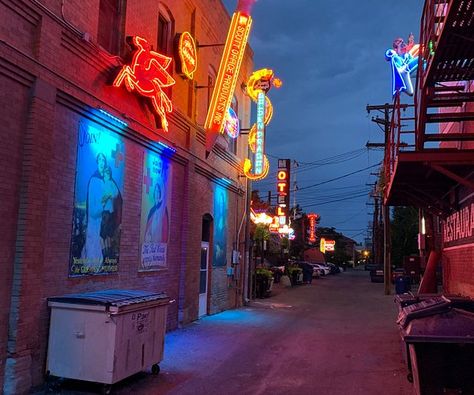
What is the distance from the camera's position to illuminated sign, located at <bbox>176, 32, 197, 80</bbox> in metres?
12.7

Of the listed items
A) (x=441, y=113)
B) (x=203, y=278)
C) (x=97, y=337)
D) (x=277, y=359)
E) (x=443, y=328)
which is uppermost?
(x=441, y=113)

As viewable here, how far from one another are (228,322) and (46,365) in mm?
7994

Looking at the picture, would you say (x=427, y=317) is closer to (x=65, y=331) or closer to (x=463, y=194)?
(x=65, y=331)

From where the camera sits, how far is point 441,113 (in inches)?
391

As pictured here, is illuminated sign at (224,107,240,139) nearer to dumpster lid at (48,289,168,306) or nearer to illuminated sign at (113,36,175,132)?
illuminated sign at (113,36,175,132)

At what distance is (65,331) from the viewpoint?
7.34 m

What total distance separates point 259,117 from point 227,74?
5.27 meters

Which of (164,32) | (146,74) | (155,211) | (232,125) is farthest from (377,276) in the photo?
(146,74)

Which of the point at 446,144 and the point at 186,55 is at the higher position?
the point at 186,55

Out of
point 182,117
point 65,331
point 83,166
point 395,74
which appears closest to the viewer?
point 65,331

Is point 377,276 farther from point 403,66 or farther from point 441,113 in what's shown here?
point 441,113

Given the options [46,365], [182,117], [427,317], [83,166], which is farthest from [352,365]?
[182,117]

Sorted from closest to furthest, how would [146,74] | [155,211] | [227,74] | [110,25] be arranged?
[110,25], [146,74], [155,211], [227,74]

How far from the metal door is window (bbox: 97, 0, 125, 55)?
7.44 metres
